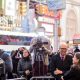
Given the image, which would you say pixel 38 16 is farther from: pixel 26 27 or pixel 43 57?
pixel 43 57

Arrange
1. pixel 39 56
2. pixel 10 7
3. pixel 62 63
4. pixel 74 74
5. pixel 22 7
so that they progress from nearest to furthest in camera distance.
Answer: pixel 74 74, pixel 62 63, pixel 39 56, pixel 10 7, pixel 22 7

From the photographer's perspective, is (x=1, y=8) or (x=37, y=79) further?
(x=1, y=8)

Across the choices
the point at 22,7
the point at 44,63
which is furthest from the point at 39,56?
the point at 22,7

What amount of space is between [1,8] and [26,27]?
88.6 inches

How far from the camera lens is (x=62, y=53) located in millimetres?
9008

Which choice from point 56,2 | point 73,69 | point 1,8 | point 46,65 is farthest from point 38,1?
point 73,69

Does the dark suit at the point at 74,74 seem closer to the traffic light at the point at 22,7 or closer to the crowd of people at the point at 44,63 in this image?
the crowd of people at the point at 44,63

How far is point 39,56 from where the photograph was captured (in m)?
9.55

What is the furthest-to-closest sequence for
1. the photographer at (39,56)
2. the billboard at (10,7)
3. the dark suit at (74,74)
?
the billboard at (10,7) → the photographer at (39,56) → the dark suit at (74,74)

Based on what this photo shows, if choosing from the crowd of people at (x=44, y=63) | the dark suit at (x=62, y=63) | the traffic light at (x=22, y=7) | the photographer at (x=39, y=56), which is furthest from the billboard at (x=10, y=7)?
the dark suit at (x=62, y=63)

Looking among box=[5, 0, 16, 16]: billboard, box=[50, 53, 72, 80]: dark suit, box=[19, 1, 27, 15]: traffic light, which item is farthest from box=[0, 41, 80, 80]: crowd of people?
box=[19, 1, 27, 15]: traffic light

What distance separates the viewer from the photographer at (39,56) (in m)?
9.52

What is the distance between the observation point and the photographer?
31.2ft

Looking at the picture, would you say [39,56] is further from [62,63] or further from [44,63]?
[62,63]
